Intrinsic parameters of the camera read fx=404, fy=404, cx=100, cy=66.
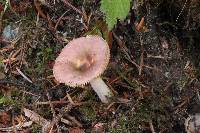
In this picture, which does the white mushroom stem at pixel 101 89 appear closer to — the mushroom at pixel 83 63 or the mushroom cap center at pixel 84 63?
the mushroom at pixel 83 63

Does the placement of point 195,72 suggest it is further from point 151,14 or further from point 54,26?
point 54,26

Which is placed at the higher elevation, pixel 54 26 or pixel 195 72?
pixel 54 26

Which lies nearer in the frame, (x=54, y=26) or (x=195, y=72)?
(x=195, y=72)

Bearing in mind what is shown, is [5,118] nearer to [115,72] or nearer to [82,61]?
[82,61]

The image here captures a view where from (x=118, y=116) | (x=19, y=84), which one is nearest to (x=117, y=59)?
(x=118, y=116)

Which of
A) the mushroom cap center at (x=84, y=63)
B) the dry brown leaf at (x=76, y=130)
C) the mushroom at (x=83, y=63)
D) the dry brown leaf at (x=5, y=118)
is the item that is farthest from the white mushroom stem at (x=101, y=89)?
the dry brown leaf at (x=5, y=118)

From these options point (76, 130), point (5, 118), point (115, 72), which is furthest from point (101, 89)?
point (5, 118)
